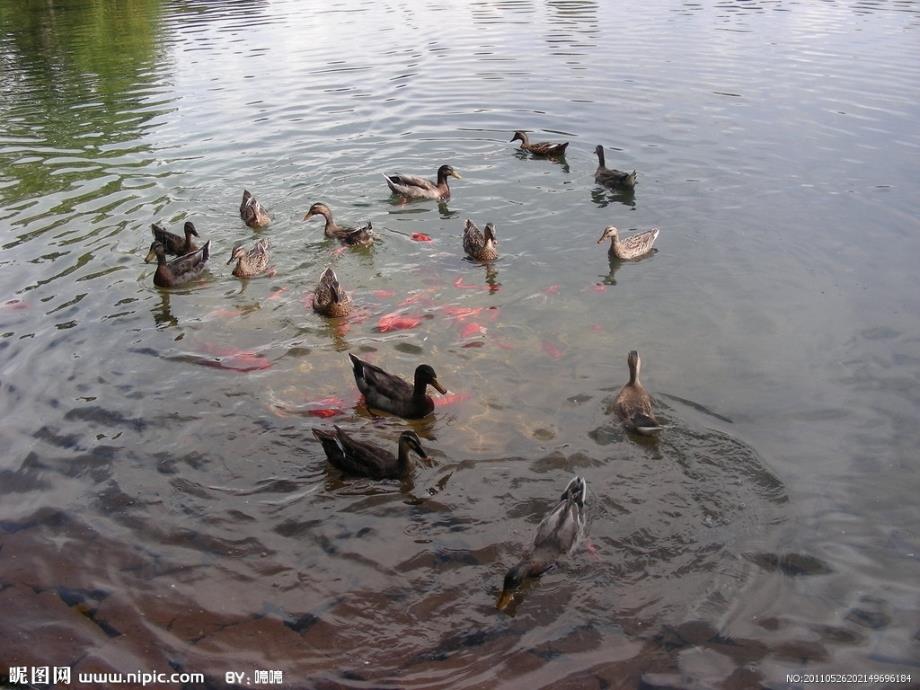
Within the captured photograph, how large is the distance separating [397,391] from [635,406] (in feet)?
8.58

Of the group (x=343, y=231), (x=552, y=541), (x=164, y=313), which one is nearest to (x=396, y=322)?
(x=343, y=231)

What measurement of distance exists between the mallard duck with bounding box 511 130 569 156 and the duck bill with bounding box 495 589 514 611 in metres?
12.2

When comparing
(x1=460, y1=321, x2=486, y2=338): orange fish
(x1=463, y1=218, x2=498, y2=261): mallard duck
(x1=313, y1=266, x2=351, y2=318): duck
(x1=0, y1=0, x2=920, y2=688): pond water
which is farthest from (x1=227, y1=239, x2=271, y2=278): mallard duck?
(x1=460, y1=321, x2=486, y2=338): orange fish

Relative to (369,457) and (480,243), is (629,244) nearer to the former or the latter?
(480,243)

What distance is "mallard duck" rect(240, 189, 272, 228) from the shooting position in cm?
1393

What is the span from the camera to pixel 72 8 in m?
39.7

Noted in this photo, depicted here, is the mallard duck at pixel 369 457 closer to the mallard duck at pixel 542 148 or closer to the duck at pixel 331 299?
the duck at pixel 331 299

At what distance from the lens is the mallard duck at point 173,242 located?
12.7 metres

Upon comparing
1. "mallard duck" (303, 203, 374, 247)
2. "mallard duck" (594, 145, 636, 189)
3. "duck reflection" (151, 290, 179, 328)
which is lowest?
"duck reflection" (151, 290, 179, 328)

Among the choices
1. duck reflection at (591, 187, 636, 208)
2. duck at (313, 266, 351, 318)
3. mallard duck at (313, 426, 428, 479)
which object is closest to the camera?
mallard duck at (313, 426, 428, 479)

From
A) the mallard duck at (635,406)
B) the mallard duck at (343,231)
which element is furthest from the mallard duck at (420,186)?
the mallard duck at (635,406)

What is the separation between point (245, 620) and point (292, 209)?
9.89 metres

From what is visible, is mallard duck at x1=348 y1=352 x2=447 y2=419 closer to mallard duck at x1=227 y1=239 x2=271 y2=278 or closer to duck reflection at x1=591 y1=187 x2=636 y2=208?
mallard duck at x1=227 y1=239 x2=271 y2=278

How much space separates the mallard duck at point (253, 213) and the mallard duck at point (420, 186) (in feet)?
8.31
